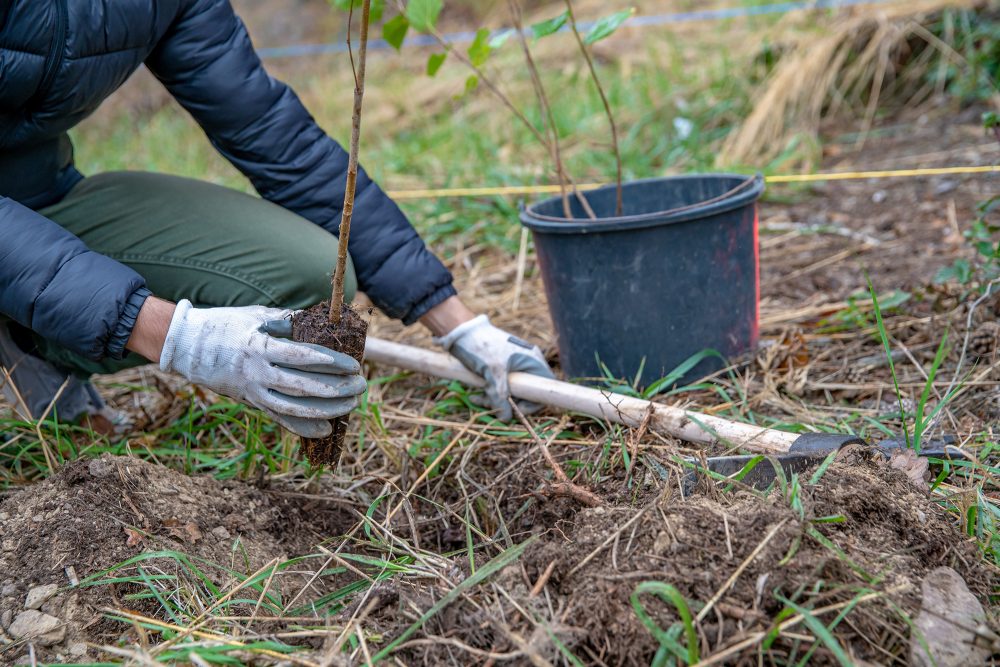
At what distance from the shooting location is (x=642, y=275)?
1.72m

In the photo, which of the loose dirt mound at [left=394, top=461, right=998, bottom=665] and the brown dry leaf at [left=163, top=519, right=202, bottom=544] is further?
the brown dry leaf at [left=163, top=519, right=202, bottom=544]

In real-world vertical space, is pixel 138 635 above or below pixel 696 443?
above

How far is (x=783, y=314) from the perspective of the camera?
7.02 feet

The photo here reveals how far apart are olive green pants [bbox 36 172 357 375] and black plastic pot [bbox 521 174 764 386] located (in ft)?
1.46

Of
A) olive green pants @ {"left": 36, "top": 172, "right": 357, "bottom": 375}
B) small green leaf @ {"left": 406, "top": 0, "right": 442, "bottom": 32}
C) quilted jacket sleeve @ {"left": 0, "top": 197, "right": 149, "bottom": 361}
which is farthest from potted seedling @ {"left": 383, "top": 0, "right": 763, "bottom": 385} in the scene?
quilted jacket sleeve @ {"left": 0, "top": 197, "right": 149, "bottom": 361}

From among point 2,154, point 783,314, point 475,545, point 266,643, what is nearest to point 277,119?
point 2,154

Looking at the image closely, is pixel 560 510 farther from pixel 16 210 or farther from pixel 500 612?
pixel 16 210

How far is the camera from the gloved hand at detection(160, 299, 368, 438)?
1369 mm

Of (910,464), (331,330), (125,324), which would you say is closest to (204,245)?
(125,324)

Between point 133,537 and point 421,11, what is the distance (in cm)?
113

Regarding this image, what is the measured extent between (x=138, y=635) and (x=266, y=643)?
20 cm

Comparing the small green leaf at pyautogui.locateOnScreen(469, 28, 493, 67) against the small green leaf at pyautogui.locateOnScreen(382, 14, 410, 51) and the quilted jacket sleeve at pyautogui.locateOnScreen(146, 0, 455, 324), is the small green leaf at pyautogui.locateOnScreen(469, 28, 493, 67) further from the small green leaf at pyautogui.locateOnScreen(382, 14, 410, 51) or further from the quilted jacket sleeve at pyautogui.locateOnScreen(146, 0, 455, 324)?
the quilted jacket sleeve at pyautogui.locateOnScreen(146, 0, 455, 324)

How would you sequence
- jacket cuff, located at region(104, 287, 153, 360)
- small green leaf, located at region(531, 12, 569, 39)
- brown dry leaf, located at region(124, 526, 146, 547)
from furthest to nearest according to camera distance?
small green leaf, located at region(531, 12, 569, 39) → jacket cuff, located at region(104, 287, 153, 360) → brown dry leaf, located at region(124, 526, 146, 547)

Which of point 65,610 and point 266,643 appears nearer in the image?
point 266,643
